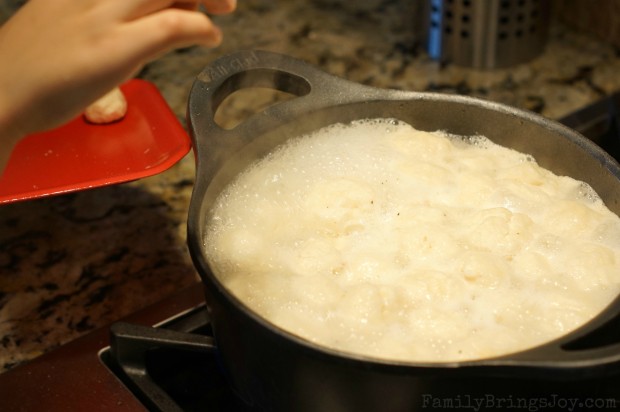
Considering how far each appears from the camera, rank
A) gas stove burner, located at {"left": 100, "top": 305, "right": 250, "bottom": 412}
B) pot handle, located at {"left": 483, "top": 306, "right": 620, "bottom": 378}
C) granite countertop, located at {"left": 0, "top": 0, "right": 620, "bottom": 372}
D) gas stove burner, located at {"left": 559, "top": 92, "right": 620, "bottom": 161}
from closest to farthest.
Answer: pot handle, located at {"left": 483, "top": 306, "right": 620, "bottom": 378}
gas stove burner, located at {"left": 100, "top": 305, "right": 250, "bottom": 412}
granite countertop, located at {"left": 0, "top": 0, "right": 620, "bottom": 372}
gas stove burner, located at {"left": 559, "top": 92, "right": 620, "bottom": 161}

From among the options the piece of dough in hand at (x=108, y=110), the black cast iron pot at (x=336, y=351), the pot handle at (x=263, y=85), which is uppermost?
the pot handle at (x=263, y=85)

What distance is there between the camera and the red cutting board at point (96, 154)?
1.01 m

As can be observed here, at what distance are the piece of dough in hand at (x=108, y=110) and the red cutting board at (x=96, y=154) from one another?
0.01 m

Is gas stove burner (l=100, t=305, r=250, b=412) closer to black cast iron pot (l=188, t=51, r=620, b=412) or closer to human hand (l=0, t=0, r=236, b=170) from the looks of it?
black cast iron pot (l=188, t=51, r=620, b=412)

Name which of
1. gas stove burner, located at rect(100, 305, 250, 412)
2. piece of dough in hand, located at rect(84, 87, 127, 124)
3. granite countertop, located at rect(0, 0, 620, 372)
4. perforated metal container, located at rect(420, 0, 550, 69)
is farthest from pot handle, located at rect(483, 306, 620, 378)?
perforated metal container, located at rect(420, 0, 550, 69)

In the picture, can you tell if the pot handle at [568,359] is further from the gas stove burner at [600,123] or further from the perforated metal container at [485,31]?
the perforated metal container at [485,31]

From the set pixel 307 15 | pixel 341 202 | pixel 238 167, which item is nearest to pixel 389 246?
pixel 341 202

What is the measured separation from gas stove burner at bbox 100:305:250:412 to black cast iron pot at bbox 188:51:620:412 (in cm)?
10

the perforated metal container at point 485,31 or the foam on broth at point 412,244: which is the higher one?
the foam on broth at point 412,244

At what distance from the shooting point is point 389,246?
30.7 inches

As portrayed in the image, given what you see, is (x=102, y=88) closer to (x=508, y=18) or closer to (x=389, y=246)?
(x=389, y=246)

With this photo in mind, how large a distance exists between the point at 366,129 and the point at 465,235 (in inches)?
8.7

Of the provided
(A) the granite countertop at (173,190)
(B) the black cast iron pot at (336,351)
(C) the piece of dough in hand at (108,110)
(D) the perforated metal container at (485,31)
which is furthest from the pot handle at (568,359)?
(D) the perforated metal container at (485,31)

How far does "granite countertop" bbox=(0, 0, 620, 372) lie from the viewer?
0.97 meters
